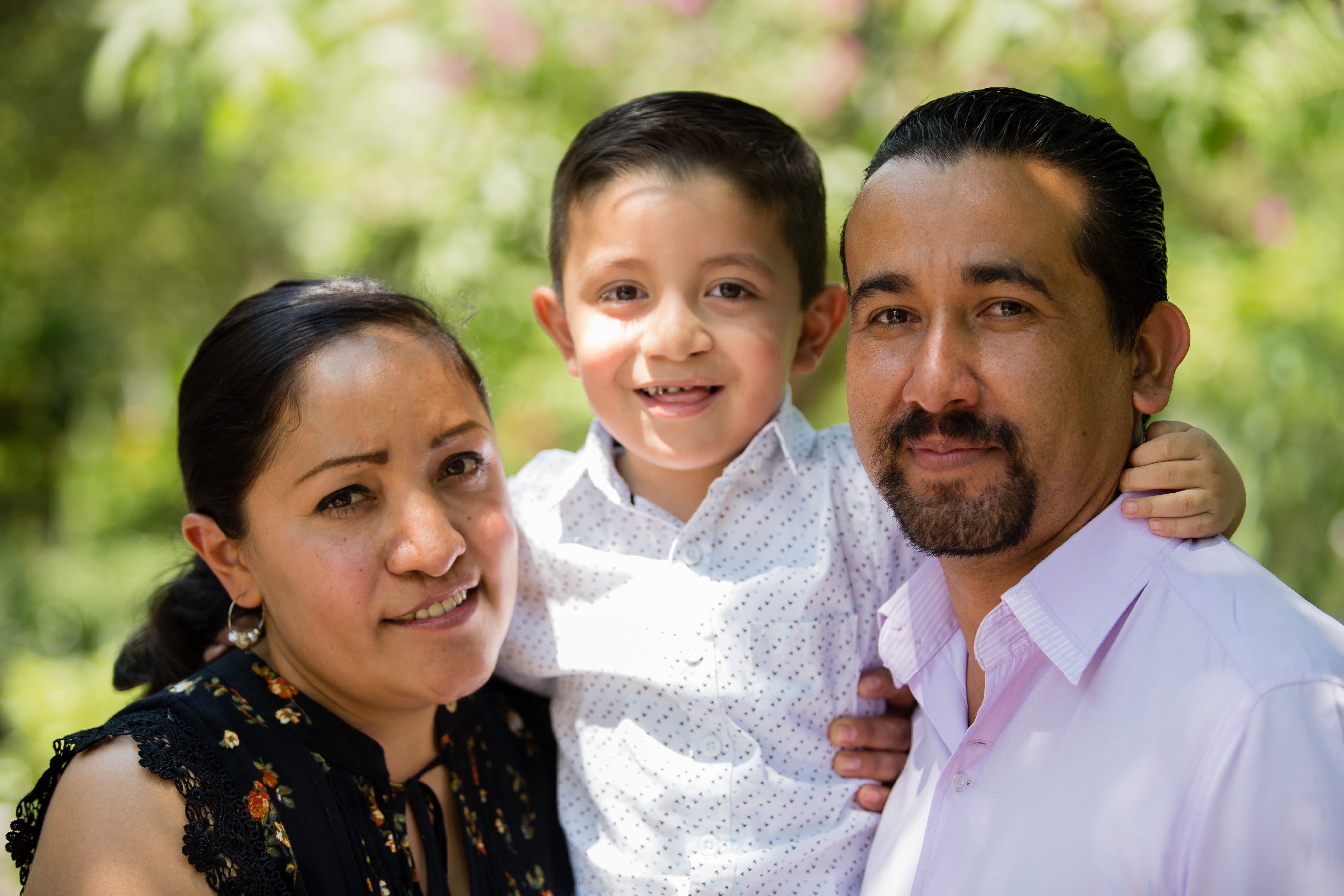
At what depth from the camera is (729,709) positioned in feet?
7.34

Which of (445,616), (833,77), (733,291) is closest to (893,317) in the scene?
(733,291)

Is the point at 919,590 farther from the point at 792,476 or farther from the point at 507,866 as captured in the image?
the point at 507,866

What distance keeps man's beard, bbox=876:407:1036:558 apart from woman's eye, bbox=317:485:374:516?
1.02 m

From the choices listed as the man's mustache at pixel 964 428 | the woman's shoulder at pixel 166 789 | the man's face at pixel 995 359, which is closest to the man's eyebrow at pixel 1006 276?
the man's face at pixel 995 359

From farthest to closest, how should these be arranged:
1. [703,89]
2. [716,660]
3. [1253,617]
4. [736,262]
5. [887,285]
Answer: [703,89] → [736,262] → [716,660] → [887,285] → [1253,617]

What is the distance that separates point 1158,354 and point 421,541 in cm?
146

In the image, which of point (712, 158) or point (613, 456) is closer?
point (712, 158)

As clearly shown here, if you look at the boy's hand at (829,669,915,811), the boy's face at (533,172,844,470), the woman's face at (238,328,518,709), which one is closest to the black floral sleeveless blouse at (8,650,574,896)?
the woman's face at (238,328,518,709)

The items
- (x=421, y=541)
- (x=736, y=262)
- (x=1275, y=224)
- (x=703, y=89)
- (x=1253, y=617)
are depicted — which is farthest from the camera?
(x=703, y=89)

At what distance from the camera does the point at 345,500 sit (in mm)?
1972

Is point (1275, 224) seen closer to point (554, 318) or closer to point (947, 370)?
point (554, 318)

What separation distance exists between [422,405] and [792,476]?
943 millimetres

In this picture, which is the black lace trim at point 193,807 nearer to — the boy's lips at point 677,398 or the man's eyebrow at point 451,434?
the man's eyebrow at point 451,434

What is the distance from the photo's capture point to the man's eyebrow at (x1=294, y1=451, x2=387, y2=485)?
192cm
